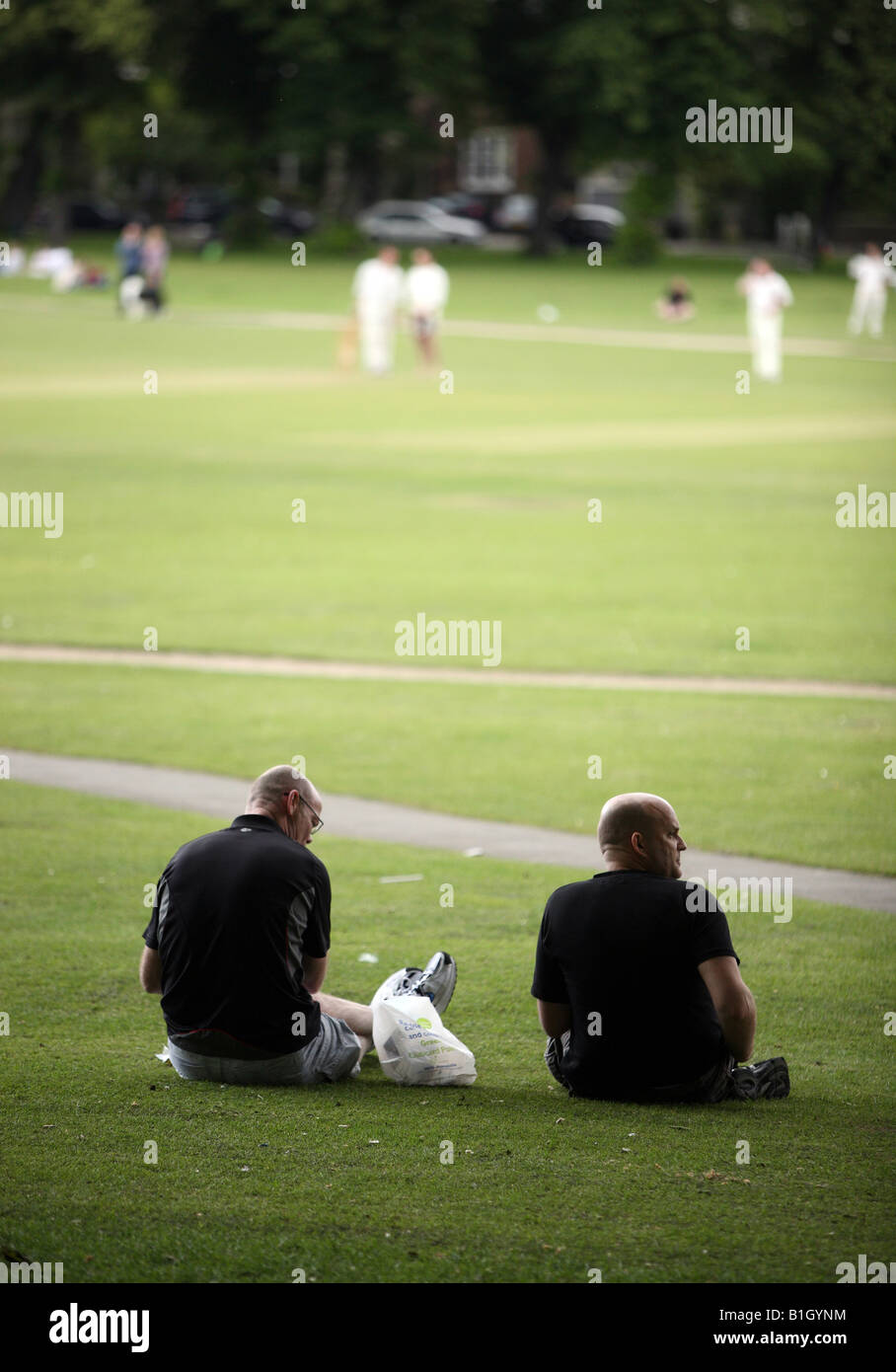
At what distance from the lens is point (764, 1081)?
642 centimetres

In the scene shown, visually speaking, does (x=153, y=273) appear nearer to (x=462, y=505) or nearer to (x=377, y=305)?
(x=377, y=305)

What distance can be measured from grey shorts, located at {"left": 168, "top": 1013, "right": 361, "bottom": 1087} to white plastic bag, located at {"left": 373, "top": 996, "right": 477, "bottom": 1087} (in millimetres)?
155

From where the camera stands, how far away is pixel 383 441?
30094 mm

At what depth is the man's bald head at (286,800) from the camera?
641 centimetres

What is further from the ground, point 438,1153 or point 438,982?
point 438,982

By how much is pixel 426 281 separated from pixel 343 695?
86.3 ft

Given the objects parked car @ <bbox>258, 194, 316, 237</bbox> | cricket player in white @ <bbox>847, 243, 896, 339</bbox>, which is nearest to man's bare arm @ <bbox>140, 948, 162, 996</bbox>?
cricket player in white @ <bbox>847, 243, 896, 339</bbox>

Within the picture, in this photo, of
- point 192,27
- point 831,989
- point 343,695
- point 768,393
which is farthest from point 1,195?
point 831,989

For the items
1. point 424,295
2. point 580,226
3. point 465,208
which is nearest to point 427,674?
point 424,295

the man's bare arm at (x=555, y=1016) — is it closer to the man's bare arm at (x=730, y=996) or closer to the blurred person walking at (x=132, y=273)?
the man's bare arm at (x=730, y=996)

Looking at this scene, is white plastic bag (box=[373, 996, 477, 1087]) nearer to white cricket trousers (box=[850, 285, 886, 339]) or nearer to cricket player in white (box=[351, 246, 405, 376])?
cricket player in white (box=[351, 246, 405, 376])

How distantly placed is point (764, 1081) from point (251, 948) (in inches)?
74.7

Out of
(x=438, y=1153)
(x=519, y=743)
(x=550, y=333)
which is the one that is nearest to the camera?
(x=438, y=1153)

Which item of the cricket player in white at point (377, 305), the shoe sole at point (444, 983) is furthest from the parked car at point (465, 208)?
the shoe sole at point (444, 983)
